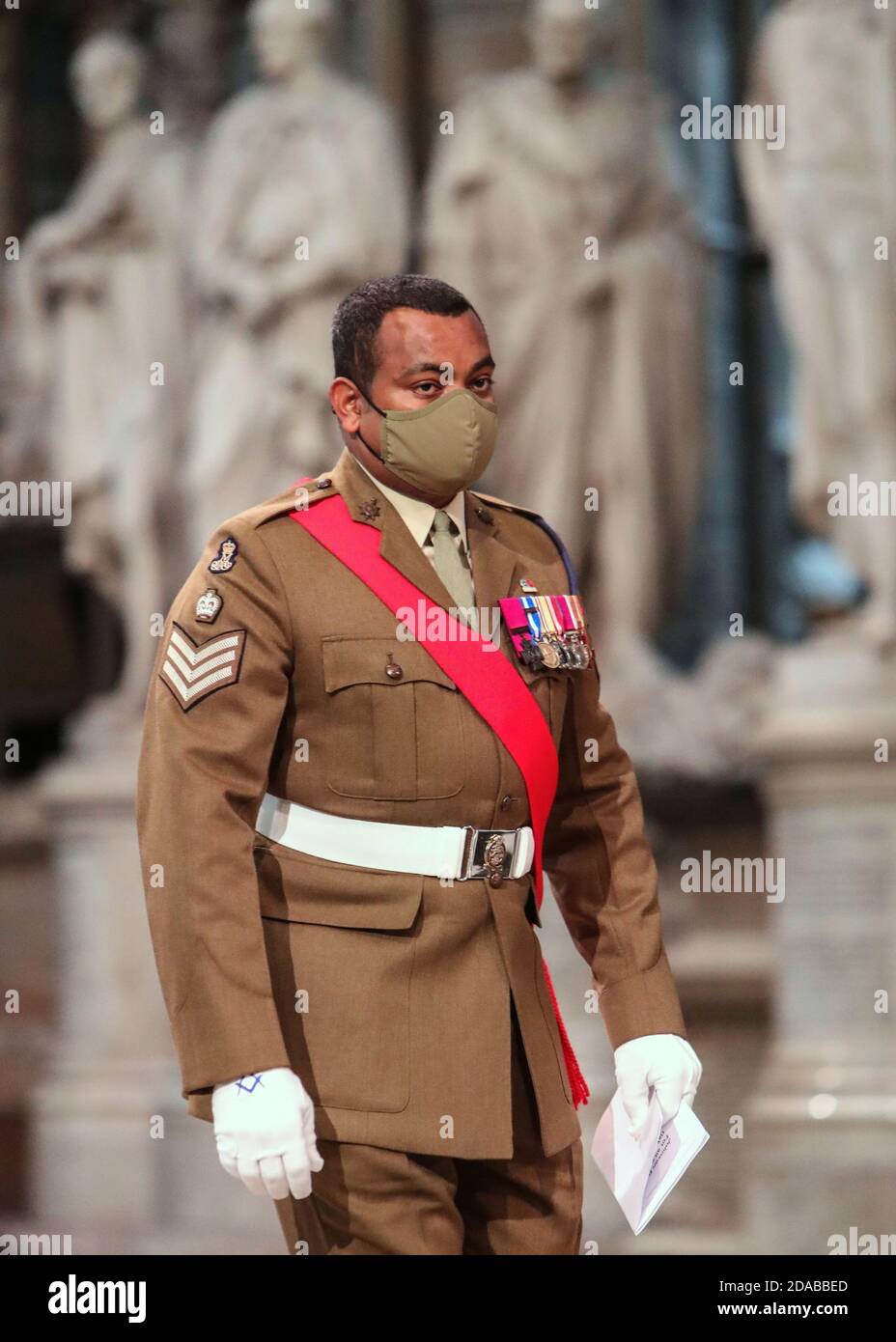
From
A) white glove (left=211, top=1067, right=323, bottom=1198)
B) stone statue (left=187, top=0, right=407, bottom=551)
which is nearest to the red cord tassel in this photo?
white glove (left=211, top=1067, right=323, bottom=1198)

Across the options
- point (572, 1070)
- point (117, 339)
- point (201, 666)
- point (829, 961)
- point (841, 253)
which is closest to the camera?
point (201, 666)

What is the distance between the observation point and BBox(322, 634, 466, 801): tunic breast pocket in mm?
2352

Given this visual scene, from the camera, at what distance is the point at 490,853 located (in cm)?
241

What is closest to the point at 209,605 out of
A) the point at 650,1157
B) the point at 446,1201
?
the point at 446,1201

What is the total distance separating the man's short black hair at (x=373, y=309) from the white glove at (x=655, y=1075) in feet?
2.72

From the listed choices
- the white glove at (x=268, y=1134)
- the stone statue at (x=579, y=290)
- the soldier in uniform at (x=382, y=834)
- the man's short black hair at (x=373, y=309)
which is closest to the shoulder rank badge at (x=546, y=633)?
the soldier in uniform at (x=382, y=834)

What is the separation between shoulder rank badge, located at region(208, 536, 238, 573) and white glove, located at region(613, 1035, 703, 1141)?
28.2 inches

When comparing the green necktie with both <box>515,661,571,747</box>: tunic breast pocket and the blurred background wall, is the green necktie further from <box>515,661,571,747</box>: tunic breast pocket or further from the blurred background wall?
the blurred background wall

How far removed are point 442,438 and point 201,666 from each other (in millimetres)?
369

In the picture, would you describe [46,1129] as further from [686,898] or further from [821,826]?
[821,826]

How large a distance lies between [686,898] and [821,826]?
81 centimetres
